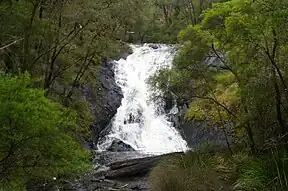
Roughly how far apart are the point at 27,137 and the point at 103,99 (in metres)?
20.0

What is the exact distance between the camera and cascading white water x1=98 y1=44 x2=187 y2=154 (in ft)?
84.6

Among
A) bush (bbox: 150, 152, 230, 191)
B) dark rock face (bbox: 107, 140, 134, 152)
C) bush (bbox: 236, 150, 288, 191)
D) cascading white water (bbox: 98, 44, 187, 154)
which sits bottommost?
dark rock face (bbox: 107, 140, 134, 152)

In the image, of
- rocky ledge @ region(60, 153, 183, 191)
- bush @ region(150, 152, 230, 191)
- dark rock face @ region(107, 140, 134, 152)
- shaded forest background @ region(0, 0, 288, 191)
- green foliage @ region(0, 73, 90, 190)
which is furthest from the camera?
dark rock face @ region(107, 140, 134, 152)

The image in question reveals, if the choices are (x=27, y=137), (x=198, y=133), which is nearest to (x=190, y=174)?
(x=27, y=137)

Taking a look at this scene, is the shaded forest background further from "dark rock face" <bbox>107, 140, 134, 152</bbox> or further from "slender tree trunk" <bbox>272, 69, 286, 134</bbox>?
"dark rock face" <bbox>107, 140, 134, 152</bbox>

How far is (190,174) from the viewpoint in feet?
39.0

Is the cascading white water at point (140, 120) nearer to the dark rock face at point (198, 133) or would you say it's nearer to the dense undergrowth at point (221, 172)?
the dark rock face at point (198, 133)

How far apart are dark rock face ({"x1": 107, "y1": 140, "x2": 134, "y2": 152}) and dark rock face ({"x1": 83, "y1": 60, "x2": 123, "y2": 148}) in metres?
1.06

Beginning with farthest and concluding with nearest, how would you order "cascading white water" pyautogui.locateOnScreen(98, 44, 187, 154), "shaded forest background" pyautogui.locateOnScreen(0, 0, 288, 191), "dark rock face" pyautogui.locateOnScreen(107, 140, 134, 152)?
"cascading white water" pyautogui.locateOnScreen(98, 44, 187, 154)
"dark rock face" pyautogui.locateOnScreen(107, 140, 134, 152)
"shaded forest background" pyautogui.locateOnScreen(0, 0, 288, 191)

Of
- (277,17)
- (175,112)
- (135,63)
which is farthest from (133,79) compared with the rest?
(277,17)

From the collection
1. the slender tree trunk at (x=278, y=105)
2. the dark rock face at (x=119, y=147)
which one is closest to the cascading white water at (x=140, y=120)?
the dark rock face at (x=119, y=147)

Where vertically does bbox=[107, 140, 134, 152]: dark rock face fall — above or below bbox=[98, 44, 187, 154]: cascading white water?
below

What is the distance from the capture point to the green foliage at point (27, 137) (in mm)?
8250

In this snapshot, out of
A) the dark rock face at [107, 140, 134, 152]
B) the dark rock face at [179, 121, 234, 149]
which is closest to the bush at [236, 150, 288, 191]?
the dark rock face at [179, 121, 234, 149]
